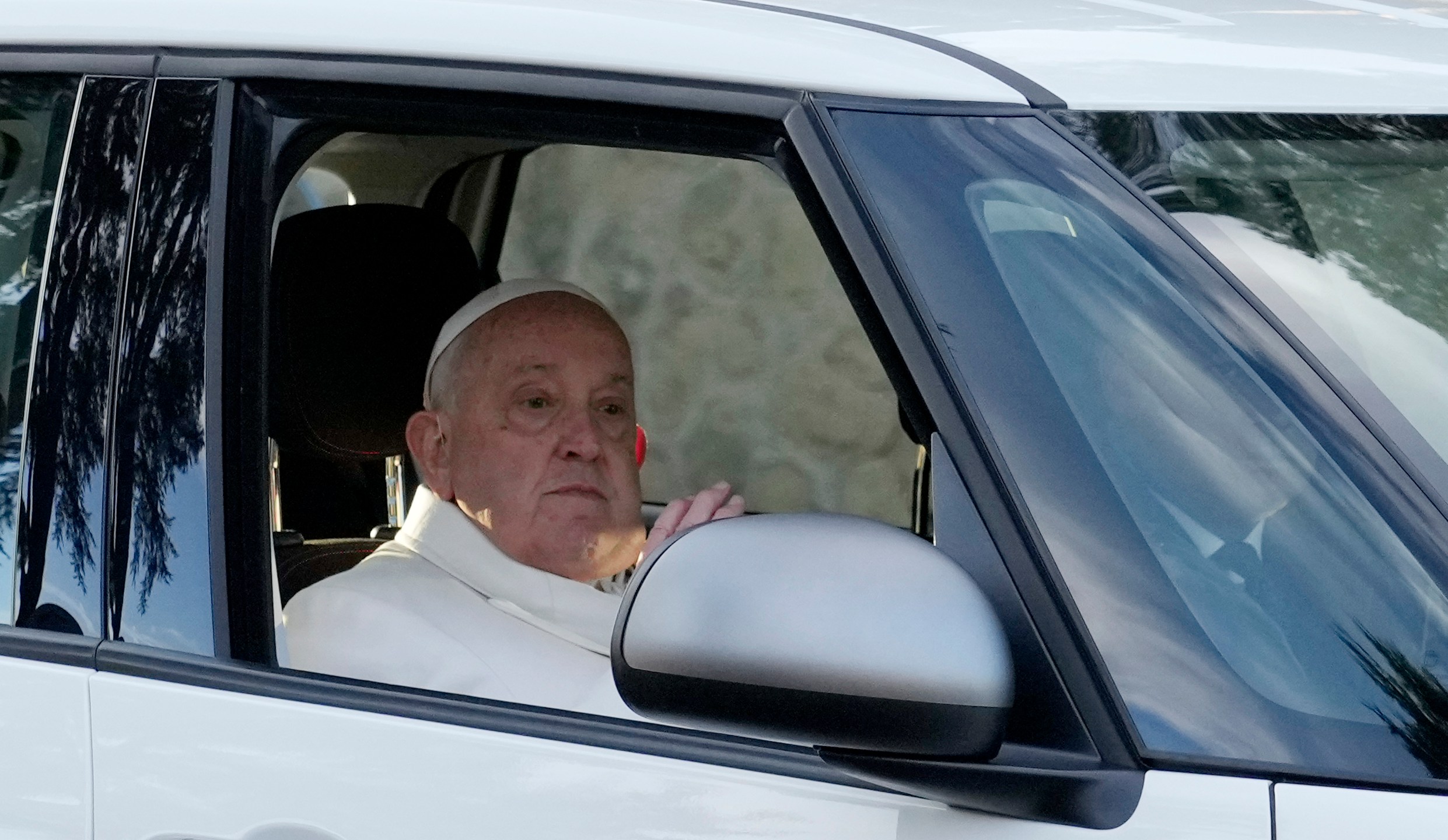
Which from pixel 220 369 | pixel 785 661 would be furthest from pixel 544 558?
pixel 785 661

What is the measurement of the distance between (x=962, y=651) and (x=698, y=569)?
19 centimetres

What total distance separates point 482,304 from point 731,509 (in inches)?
21.1

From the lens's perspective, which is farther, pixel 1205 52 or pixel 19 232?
pixel 19 232

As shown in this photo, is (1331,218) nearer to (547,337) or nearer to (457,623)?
(457,623)

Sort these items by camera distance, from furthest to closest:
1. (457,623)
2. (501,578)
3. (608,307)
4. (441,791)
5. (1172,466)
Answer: (608,307) → (501,578) → (457,623) → (441,791) → (1172,466)

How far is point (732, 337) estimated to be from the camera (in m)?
6.46

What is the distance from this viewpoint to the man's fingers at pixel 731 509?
2.34 metres

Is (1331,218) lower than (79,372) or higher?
lower

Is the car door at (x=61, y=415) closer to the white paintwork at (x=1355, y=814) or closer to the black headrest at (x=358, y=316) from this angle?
the black headrest at (x=358, y=316)

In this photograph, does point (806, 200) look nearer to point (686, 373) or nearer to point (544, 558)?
point (544, 558)

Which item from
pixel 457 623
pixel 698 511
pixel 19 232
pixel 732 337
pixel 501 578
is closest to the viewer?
pixel 19 232

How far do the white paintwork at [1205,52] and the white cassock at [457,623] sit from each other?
31.9 inches

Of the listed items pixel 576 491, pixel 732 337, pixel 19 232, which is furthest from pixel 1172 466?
pixel 732 337

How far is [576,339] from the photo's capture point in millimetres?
2688
